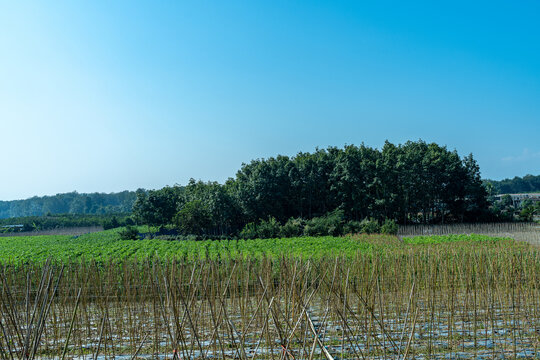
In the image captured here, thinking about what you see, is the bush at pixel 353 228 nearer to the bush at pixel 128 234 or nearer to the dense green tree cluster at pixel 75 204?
the bush at pixel 128 234

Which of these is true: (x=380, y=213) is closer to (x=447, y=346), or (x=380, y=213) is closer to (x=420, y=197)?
(x=420, y=197)

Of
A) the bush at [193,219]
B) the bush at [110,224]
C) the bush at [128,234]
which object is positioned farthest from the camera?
the bush at [110,224]

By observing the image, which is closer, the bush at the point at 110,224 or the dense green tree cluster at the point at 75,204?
the bush at the point at 110,224

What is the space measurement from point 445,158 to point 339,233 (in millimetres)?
14839

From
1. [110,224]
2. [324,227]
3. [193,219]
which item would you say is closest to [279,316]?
[324,227]

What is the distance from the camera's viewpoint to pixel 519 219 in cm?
3497

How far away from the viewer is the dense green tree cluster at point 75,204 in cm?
10738

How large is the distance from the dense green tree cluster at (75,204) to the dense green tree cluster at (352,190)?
74226 millimetres

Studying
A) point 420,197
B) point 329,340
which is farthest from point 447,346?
point 420,197

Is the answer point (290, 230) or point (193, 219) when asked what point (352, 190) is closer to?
point (290, 230)

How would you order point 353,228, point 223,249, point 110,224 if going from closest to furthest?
point 223,249
point 353,228
point 110,224

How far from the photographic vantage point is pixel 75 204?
109062 mm

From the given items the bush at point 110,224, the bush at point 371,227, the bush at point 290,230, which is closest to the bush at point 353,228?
the bush at point 371,227

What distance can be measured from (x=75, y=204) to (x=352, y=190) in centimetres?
9524
